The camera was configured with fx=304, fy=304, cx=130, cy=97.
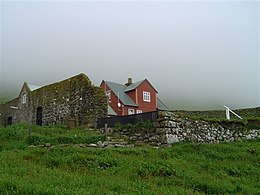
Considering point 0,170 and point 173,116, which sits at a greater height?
point 173,116

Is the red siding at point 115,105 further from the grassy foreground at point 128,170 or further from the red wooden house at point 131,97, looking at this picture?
the grassy foreground at point 128,170

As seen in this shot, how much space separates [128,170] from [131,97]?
24.8 meters

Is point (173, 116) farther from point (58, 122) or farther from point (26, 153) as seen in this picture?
point (58, 122)

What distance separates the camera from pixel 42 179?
6.21 meters

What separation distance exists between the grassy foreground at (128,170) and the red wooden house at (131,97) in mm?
19109

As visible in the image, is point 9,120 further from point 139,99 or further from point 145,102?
point 145,102

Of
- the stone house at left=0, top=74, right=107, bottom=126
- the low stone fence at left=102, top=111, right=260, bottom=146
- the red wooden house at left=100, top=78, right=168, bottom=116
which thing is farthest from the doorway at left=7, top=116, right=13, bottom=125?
the low stone fence at left=102, top=111, right=260, bottom=146

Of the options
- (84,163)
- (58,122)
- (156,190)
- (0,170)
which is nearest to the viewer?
(156,190)

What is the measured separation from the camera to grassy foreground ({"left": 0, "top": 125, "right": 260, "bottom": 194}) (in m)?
5.98

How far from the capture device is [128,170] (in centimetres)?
770

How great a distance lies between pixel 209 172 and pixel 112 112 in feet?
67.2

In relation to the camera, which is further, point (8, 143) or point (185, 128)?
point (185, 128)

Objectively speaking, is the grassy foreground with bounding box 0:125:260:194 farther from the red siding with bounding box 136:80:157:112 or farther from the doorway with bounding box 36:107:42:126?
the red siding with bounding box 136:80:157:112

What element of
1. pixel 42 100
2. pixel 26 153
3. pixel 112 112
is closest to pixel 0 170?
pixel 26 153
